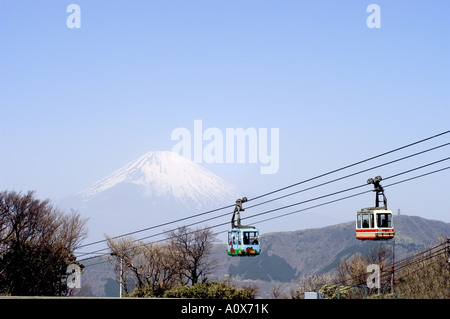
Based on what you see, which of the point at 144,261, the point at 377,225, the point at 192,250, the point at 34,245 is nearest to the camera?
the point at 377,225

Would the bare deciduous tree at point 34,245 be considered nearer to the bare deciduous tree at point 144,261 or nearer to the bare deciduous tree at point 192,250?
the bare deciduous tree at point 144,261

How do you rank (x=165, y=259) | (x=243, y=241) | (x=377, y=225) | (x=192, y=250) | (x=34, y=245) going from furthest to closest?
(x=192, y=250) → (x=165, y=259) → (x=34, y=245) → (x=243, y=241) → (x=377, y=225)

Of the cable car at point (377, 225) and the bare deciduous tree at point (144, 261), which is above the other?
the cable car at point (377, 225)

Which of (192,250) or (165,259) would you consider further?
(192,250)

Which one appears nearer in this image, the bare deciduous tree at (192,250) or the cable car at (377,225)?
the cable car at (377,225)

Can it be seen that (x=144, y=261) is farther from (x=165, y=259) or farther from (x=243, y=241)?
(x=243, y=241)

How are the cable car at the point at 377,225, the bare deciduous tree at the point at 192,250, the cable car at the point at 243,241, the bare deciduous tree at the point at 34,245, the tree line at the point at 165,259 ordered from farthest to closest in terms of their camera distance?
the bare deciduous tree at the point at 192,250 < the tree line at the point at 165,259 < the bare deciduous tree at the point at 34,245 < the cable car at the point at 243,241 < the cable car at the point at 377,225

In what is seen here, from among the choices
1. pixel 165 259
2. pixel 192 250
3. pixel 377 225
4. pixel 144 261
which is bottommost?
pixel 144 261

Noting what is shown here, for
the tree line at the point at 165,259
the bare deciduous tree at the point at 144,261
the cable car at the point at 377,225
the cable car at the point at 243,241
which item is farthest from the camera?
the bare deciduous tree at the point at 144,261

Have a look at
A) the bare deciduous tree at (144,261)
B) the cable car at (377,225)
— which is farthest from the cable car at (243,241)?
the bare deciduous tree at (144,261)

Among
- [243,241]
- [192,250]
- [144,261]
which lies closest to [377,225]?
[243,241]

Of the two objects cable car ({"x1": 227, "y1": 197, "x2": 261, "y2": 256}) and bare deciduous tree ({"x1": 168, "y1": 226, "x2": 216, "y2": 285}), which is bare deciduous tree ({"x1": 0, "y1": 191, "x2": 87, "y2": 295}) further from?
cable car ({"x1": 227, "y1": 197, "x2": 261, "y2": 256})
